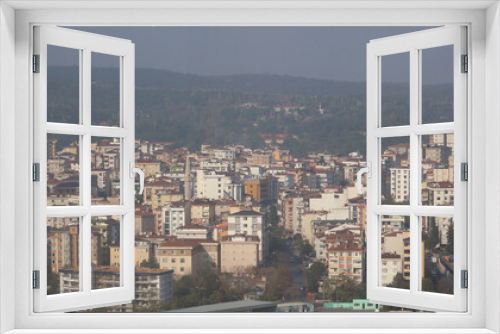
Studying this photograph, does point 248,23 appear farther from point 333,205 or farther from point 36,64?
point 333,205

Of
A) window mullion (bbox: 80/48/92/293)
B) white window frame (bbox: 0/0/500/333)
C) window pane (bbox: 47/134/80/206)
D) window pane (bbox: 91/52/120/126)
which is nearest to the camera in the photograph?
white window frame (bbox: 0/0/500/333)

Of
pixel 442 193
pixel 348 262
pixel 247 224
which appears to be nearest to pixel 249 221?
pixel 247 224

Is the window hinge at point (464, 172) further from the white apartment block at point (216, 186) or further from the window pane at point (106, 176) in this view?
the white apartment block at point (216, 186)

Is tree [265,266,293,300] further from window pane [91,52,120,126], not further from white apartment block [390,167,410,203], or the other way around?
window pane [91,52,120,126]

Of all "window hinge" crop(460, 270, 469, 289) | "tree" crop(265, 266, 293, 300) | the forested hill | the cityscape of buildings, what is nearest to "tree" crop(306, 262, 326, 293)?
the cityscape of buildings

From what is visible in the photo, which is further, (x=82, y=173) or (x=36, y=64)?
(x=82, y=173)
